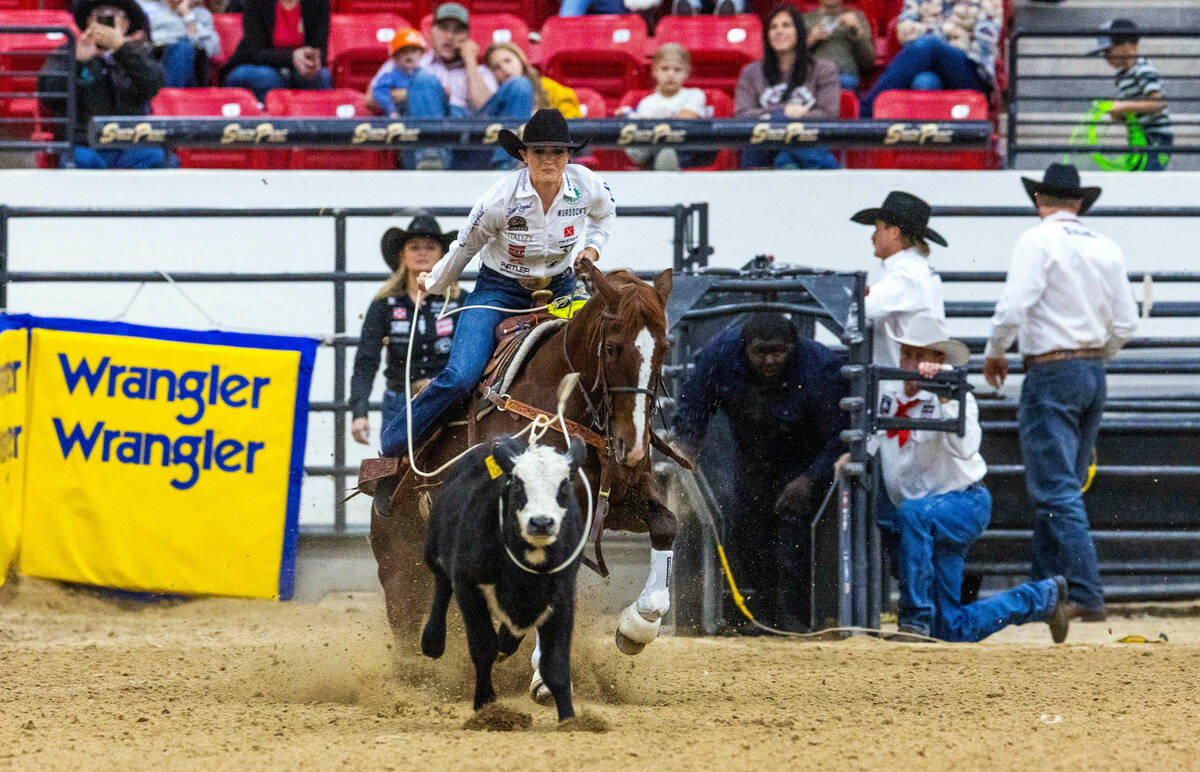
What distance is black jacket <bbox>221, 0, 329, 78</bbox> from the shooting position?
1149 centimetres

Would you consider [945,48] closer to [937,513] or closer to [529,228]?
[937,513]

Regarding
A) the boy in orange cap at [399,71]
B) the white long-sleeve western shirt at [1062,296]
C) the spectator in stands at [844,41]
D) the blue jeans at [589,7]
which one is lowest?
the white long-sleeve western shirt at [1062,296]

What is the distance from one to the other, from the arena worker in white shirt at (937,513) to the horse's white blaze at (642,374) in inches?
104

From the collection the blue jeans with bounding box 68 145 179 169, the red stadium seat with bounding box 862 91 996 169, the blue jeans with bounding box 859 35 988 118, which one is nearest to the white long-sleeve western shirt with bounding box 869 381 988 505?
the red stadium seat with bounding box 862 91 996 169

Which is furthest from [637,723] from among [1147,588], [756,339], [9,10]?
[9,10]

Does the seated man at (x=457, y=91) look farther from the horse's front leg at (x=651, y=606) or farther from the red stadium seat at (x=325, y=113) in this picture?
the horse's front leg at (x=651, y=606)

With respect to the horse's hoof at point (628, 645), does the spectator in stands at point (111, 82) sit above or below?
above

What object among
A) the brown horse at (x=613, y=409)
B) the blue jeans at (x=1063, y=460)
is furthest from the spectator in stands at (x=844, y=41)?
the brown horse at (x=613, y=409)

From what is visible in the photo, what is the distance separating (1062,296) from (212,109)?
628cm

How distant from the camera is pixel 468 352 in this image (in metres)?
5.75

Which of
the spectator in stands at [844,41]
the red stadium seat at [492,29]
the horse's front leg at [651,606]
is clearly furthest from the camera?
the red stadium seat at [492,29]

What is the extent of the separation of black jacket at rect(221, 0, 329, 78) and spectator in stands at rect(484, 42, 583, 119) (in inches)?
74.3

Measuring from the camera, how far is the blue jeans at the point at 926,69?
11.0 meters

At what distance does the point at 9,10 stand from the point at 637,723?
913 cm
